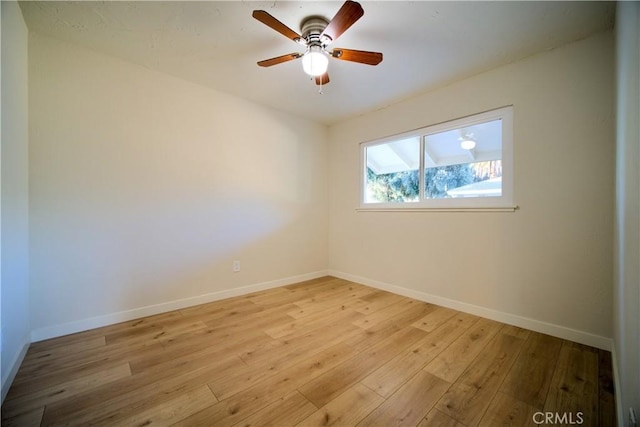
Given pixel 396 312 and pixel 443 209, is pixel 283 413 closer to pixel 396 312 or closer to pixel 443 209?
pixel 396 312

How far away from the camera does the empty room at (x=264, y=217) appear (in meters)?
1.34

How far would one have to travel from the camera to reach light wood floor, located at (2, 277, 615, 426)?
1.23m

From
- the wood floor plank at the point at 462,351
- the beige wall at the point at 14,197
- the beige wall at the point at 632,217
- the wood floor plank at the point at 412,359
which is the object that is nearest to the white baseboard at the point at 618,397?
the beige wall at the point at 632,217

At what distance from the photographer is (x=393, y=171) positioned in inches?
127

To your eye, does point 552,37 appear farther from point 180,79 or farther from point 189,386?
point 189,386

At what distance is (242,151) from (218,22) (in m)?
1.38

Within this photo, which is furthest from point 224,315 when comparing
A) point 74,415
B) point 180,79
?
point 180,79

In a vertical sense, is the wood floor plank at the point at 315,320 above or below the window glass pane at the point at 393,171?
below

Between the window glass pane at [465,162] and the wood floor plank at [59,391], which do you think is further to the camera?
the window glass pane at [465,162]

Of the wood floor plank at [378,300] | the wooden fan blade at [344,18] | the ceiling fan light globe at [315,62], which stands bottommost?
the wood floor plank at [378,300]

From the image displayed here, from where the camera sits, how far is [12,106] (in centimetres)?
Answer: 156

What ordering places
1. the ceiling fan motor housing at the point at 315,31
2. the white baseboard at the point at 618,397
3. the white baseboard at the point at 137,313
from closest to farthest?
the white baseboard at the point at 618,397, the ceiling fan motor housing at the point at 315,31, the white baseboard at the point at 137,313

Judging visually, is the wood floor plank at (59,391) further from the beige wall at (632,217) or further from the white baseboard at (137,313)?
the beige wall at (632,217)


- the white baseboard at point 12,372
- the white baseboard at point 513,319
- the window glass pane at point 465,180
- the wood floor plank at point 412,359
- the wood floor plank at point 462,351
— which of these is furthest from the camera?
the window glass pane at point 465,180
